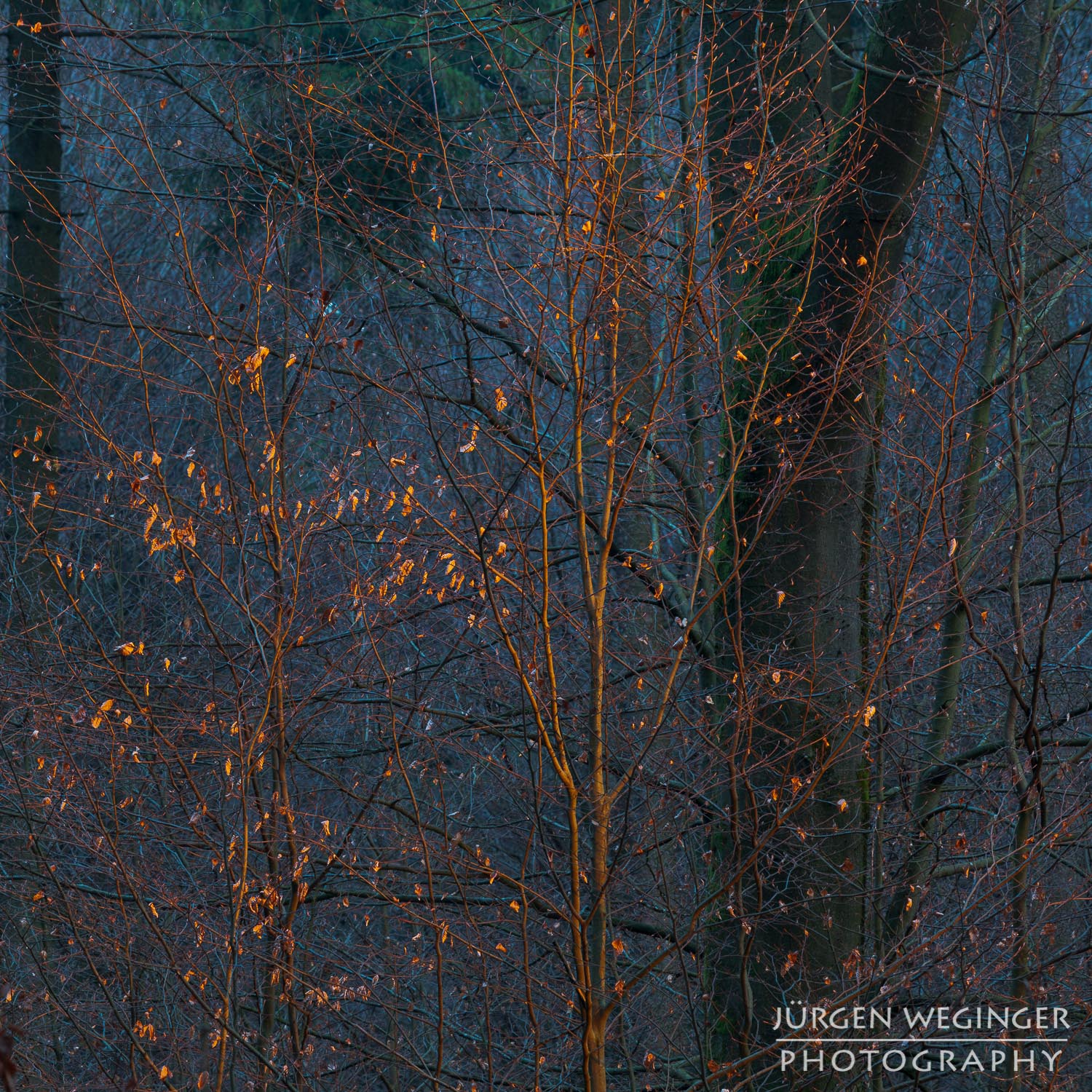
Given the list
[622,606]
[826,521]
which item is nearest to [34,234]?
[622,606]

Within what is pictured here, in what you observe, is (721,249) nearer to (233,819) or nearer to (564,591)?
(564,591)

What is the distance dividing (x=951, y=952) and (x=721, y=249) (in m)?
2.37

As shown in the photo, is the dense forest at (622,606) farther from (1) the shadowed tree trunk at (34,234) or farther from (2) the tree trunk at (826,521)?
(1) the shadowed tree trunk at (34,234)

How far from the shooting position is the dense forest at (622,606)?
153 inches

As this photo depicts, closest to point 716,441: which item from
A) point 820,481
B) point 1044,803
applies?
point 820,481

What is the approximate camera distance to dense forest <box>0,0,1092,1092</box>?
12.8ft

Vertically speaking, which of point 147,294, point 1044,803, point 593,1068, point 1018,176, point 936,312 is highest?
point 147,294

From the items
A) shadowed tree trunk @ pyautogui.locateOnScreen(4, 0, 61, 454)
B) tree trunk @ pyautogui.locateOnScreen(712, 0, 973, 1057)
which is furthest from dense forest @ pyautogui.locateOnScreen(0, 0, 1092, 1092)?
shadowed tree trunk @ pyautogui.locateOnScreen(4, 0, 61, 454)

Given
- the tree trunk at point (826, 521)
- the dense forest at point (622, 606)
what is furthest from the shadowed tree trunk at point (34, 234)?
the tree trunk at point (826, 521)

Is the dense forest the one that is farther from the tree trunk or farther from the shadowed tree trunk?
the shadowed tree trunk

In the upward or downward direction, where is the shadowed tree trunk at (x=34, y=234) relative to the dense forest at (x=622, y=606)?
upward

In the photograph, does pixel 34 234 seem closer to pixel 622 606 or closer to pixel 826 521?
pixel 622 606

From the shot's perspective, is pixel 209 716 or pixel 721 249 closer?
pixel 721 249

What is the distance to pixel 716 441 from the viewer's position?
7.10 meters
